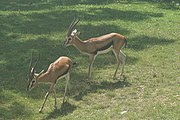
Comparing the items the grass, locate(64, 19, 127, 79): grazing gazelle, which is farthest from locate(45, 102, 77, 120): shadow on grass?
locate(64, 19, 127, 79): grazing gazelle

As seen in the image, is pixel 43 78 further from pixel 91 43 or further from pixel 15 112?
pixel 91 43

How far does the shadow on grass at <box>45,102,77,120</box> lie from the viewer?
28.5 ft

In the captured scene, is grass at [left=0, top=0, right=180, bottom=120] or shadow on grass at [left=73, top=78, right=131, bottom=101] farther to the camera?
shadow on grass at [left=73, top=78, right=131, bottom=101]

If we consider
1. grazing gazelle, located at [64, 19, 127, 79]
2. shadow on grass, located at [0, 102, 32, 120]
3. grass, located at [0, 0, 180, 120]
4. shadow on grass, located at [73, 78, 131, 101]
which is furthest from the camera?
grazing gazelle, located at [64, 19, 127, 79]

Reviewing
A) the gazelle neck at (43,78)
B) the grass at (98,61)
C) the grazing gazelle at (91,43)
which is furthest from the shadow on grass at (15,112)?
the grazing gazelle at (91,43)

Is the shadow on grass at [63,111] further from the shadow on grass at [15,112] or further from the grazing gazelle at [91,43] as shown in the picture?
the grazing gazelle at [91,43]

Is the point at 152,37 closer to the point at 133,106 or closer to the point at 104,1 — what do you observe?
the point at 133,106

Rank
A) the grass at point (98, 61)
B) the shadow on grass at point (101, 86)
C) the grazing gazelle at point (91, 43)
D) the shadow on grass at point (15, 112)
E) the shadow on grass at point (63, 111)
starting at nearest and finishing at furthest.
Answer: the shadow on grass at point (63, 111), the shadow on grass at point (15, 112), the grass at point (98, 61), the shadow on grass at point (101, 86), the grazing gazelle at point (91, 43)

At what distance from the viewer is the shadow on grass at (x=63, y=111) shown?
8.67 metres

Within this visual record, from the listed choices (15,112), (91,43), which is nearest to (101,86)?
(91,43)

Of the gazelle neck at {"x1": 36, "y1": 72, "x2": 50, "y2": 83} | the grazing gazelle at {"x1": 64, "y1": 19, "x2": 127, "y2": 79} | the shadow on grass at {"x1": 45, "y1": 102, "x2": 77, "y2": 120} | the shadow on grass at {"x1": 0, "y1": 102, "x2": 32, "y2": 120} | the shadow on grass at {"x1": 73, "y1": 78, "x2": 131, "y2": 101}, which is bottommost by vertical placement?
the shadow on grass at {"x1": 0, "y1": 102, "x2": 32, "y2": 120}

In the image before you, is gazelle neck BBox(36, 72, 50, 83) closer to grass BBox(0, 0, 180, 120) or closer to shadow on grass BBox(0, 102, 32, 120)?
grass BBox(0, 0, 180, 120)

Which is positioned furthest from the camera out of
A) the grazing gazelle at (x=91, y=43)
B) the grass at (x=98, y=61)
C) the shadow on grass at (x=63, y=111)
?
the grazing gazelle at (x=91, y=43)

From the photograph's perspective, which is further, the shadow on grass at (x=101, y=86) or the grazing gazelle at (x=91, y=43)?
the grazing gazelle at (x=91, y=43)
